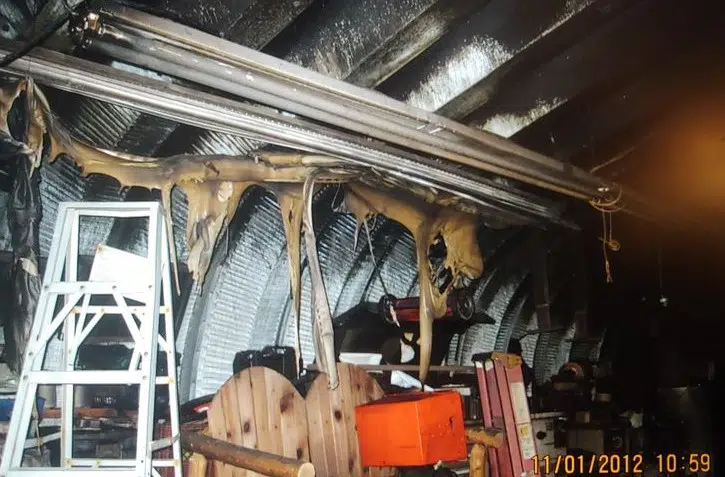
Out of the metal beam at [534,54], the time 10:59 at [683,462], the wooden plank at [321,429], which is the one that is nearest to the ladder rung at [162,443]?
the wooden plank at [321,429]

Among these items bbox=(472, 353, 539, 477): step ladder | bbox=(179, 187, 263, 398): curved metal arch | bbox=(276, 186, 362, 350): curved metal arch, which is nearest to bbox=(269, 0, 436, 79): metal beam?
bbox=(179, 187, 263, 398): curved metal arch

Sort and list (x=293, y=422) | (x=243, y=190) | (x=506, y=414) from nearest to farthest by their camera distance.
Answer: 1. (x=243, y=190)
2. (x=293, y=422)
3. (x=506, y=414)

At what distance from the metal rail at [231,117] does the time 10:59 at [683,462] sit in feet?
23.5

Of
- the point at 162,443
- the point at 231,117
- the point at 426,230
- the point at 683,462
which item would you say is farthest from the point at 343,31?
the point at 683,462

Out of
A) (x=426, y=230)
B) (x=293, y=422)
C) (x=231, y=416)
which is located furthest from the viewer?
(x=426, y=230)

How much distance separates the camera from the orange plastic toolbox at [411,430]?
3.74m

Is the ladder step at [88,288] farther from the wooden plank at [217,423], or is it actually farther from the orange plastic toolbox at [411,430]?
the orange plastic toolbox at [411,430]

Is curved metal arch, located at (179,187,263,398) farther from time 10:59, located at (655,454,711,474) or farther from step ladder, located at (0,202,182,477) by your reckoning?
time 10:59, located at (655,454,711,474)

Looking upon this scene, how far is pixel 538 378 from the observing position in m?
9.38

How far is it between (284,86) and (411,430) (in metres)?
2.46

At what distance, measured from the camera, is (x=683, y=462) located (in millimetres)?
9695

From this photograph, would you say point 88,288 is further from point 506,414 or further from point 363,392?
→ point 506,414

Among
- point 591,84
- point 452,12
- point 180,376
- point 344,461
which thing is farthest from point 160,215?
point 591,84

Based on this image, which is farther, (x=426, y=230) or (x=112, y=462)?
(x=426, y=230)
